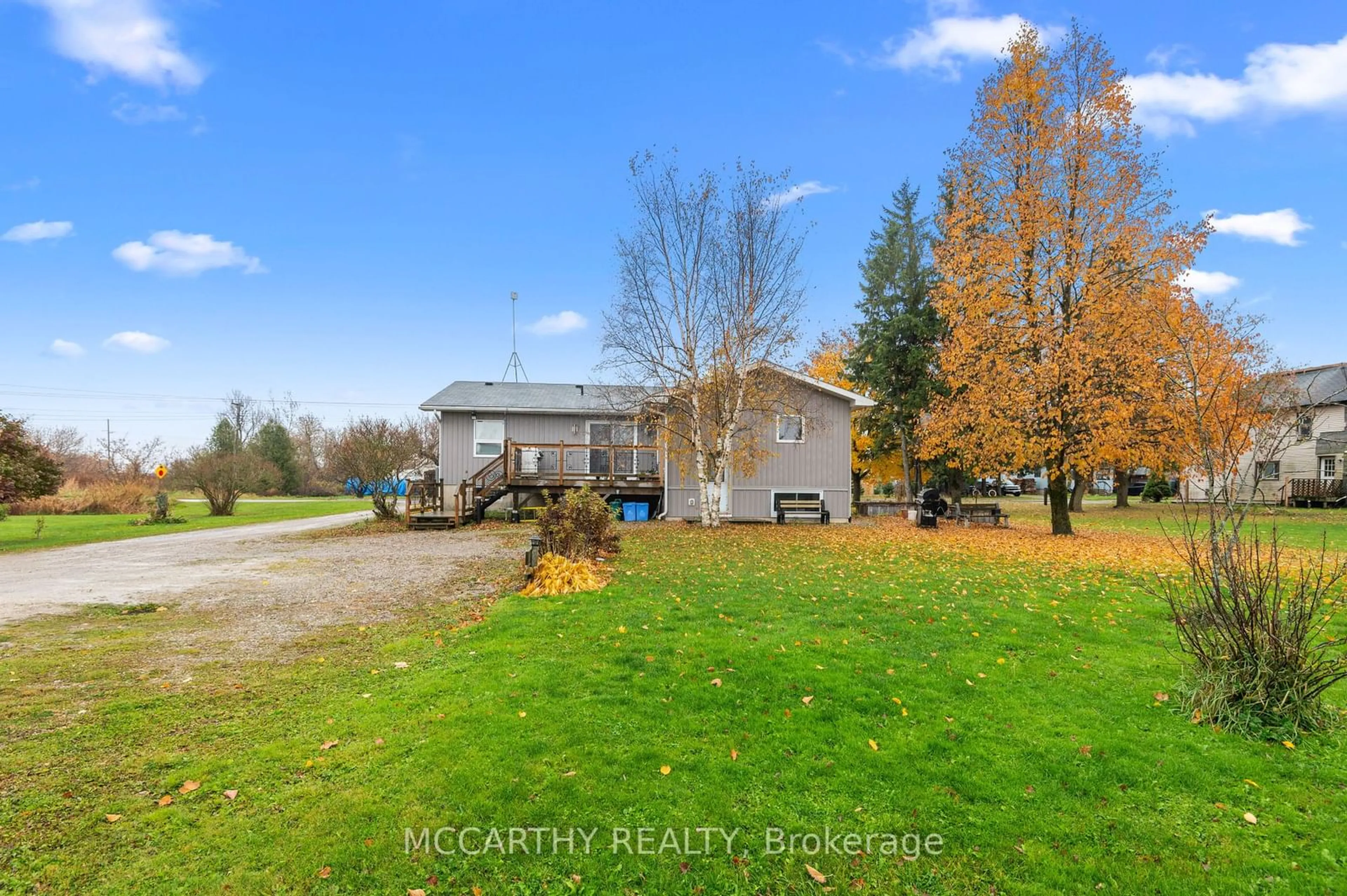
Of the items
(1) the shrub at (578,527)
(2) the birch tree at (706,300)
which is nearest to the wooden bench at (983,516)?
(2) the birch tree at (706,300)

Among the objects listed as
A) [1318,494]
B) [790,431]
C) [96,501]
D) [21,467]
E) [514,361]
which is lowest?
[1318,494]

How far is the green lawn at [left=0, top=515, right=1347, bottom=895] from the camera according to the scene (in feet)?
8.75

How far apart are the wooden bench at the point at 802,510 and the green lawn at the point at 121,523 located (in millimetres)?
18858

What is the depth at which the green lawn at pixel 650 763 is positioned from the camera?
105 inches

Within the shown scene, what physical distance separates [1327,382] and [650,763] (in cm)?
4377

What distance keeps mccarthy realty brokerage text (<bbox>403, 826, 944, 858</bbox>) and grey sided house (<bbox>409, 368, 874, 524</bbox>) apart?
647 inches

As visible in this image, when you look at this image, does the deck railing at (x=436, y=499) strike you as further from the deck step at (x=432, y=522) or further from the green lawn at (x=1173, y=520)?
the green lawn at (x=1173, y=520)

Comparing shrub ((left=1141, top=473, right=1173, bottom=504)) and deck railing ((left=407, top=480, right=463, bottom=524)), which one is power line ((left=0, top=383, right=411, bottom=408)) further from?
shrub ((left=1141, top=473, right=1173, bottom=504))

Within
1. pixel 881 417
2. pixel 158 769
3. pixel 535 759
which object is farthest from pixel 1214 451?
pixel 881 417

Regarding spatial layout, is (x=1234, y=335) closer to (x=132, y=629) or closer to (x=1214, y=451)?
(x=1214, y=451)

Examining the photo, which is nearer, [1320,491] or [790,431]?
[790,431]

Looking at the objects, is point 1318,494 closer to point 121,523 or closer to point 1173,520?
point 1173,520

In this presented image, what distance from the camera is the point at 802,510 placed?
1980 centimetres

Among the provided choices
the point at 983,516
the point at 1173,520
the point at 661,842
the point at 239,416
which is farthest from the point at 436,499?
the point at 239,416
